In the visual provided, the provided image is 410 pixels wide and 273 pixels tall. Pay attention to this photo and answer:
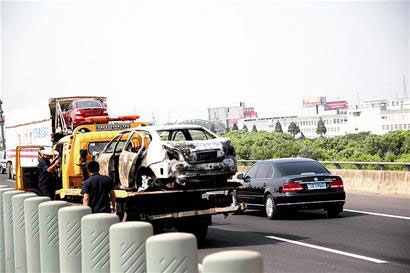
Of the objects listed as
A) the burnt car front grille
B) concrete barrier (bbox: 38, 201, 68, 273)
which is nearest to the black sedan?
the burnt car front grille

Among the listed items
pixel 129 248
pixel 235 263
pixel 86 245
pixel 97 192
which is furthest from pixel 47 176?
pixel 235 263

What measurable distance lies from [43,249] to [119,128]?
473 inches

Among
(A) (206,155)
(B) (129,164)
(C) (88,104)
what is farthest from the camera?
(C) (88,104)

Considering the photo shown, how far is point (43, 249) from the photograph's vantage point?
25.6ft

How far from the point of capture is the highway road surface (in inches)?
451

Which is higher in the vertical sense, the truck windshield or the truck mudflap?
the truck windshield

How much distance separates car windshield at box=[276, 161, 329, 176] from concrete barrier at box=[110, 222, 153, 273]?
13.0 m

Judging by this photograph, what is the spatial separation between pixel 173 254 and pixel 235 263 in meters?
0.66

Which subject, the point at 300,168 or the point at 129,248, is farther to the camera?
the point at 300,168

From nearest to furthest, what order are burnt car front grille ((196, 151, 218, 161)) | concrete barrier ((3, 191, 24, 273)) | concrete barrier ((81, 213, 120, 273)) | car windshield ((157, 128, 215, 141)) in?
concrete barrier ((81, 213, 120, 273)), concrete barrier ((3, 191, 24, 273)), burnt car front grille ((196, 151, 218, 161)), car windshield ((157, 128, 215, 141))

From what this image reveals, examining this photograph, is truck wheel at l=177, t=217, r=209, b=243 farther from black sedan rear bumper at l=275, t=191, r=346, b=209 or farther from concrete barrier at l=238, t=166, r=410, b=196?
concrete barrier at l=238, t=166, r=410, b=196

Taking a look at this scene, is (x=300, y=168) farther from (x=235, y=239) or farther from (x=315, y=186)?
(x=235, y=239)

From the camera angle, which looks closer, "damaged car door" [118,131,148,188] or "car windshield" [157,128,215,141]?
"damaged car door" [118,131,148,188]

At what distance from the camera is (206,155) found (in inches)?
543
